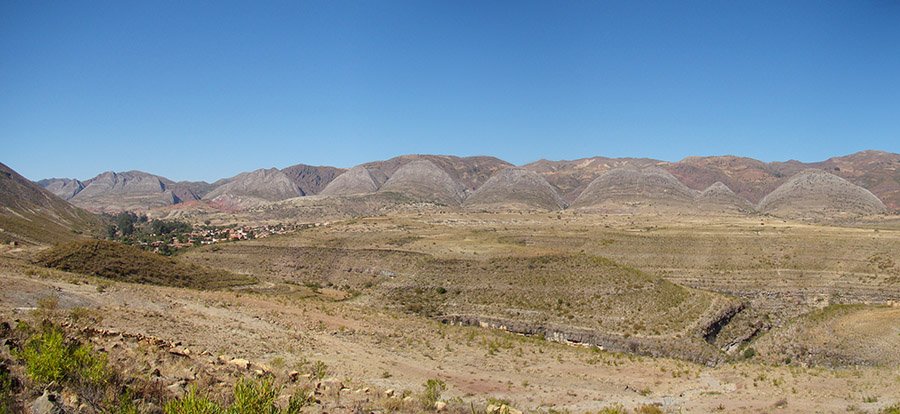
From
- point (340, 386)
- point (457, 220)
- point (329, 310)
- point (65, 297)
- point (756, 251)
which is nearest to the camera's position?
point (340, 386)

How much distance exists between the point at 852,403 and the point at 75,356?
20.8 meters

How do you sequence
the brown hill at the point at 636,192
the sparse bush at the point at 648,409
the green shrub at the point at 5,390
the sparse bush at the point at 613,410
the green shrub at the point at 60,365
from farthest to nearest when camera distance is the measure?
the brown hill at the point at 636,192 < the sparse bush at the point at 648,409 < the sparse bush at the point at 613,410 < the green shrub at the point at 60,365 < the green shrub at the point at 5,390

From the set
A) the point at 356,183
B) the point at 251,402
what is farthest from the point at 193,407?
the point at 356,183

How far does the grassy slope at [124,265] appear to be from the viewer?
29328 mm

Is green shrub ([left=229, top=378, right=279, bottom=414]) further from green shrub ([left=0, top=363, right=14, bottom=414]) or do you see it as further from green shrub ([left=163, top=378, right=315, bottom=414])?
green shrub ([left=0, top=363, right=14, bottom=414])

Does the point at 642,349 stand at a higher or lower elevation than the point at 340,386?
lower

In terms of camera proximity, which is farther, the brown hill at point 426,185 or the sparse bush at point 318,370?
the brown hill at point 426,185

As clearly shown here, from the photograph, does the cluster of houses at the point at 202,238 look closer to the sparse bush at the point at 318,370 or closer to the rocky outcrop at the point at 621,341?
the rocky outcrop at the point at 621,341

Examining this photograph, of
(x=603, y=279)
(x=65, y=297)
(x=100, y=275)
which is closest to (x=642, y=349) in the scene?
(x=603, y=279)

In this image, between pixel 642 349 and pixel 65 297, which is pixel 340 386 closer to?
pixel 65 297

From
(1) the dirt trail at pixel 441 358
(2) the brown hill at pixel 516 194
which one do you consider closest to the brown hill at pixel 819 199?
(2) the brown hill at pixel 516 194

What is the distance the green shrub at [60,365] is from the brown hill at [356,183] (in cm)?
14550

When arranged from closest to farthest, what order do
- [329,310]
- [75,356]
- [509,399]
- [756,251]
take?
[75,356] < [509,399] < [329,310] < [756,251]

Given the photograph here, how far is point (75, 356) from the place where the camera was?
10164 mm
